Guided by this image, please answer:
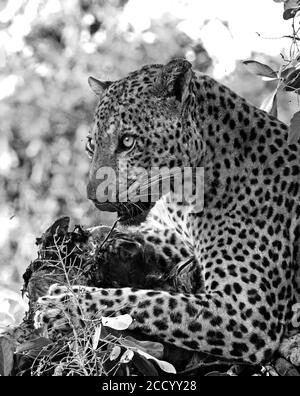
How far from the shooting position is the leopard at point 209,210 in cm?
632

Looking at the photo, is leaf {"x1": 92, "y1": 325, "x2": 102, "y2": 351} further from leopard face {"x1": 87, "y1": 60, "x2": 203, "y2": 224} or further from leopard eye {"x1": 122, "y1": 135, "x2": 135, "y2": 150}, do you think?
leopard eye {"x1": 122, "y1": 135, "x2": 135, "y2": 150}

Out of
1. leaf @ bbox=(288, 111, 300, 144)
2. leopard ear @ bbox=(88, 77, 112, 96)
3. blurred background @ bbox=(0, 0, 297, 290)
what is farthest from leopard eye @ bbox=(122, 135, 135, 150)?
blurred background @ bbox=(0, 0, 297, 290)

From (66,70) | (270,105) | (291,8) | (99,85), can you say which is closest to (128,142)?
(99,85)

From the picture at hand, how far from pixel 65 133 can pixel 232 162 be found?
6.43 meters

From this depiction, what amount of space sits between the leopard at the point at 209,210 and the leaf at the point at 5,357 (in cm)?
94

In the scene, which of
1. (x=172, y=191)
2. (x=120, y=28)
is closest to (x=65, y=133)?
(x=120, y=28)

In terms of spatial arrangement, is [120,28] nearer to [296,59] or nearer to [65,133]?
[65,133]

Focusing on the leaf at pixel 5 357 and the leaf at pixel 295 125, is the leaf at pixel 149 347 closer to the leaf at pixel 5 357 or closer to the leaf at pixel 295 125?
the leaf at pixel 5 357

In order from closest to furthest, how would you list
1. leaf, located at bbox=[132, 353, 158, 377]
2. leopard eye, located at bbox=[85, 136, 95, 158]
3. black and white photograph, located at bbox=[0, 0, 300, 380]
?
leaf, located at bbox=[132, 353, 158, 377], black and white photograph, located at bbox=[0, 0, 300, 380], leopard eye, located at bbox=[85, 136, 95, 158]

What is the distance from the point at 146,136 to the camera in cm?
688

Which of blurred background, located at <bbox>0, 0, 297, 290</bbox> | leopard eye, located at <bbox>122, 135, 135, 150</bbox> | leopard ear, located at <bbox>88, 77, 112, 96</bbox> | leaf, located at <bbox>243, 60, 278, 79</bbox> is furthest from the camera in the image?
blurred background, located at <bbox>0, 0, 297, 290</bbox>

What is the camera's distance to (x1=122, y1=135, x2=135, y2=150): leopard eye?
6.86m

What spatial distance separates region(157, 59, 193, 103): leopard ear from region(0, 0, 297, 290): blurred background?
5417 mm

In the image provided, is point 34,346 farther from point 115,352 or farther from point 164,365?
point 164,365
